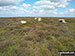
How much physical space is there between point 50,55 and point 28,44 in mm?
2363

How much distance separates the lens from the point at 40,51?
256 inches

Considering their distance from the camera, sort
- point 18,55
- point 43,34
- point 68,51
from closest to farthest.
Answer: point 18,55 → point 68,51 → point 43,34

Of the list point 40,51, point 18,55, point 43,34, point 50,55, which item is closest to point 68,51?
point 50,55

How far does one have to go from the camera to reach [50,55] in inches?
242

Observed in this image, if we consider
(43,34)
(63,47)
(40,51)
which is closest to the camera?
(40,51)

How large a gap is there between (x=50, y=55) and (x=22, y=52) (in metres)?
2.29

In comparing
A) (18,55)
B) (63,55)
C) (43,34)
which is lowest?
(63,55)

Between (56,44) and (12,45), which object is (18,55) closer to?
(12,45)

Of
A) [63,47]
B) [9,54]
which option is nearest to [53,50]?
[63,47]

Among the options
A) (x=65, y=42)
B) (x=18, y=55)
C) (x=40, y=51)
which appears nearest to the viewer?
(x=18, y=55)

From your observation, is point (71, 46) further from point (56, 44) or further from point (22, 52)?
point (22, 52)

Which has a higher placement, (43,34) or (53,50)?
(43,34)

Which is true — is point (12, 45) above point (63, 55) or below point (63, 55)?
above

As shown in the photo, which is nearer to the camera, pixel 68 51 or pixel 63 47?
pixel 68 51
